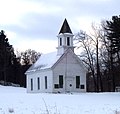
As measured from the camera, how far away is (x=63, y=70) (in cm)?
6084

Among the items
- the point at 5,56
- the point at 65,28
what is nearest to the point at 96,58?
the point at 65,28

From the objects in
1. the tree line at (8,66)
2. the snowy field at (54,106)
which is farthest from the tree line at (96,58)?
the snowy field at (54,106)

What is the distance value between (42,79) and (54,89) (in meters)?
5.05

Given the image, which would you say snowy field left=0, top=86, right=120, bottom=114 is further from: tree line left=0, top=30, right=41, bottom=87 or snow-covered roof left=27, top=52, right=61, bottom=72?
tree line left=0, top=30, right=41, bottom=87

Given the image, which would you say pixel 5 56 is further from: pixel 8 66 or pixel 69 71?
pixel 69 71

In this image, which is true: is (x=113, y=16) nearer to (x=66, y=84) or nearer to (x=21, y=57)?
(x=66, y=84)

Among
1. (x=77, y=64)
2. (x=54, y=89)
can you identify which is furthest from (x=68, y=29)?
(x=54, y=89)

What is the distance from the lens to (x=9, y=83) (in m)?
94.1

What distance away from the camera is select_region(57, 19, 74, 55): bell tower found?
204ft

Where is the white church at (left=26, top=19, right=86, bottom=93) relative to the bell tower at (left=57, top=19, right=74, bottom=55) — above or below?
below

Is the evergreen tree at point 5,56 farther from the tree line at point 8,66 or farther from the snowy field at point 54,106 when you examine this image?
the snowy field at point 54,106

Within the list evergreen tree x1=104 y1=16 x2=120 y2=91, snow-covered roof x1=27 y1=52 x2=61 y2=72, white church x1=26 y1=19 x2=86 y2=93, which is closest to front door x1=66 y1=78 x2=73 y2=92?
white church x1=26 y1=19 x2=86 y2=93

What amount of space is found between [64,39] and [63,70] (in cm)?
547

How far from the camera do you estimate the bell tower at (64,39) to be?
62125mm
